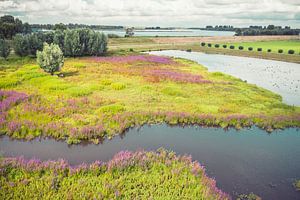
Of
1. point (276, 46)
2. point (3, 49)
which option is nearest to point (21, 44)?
point (3, 49)

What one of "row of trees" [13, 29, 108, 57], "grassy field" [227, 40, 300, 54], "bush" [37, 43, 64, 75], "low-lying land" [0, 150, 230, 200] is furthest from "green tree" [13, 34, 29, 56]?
"grassy field" [227, 40, 300, 54]

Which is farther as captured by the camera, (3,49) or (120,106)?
(3,49)

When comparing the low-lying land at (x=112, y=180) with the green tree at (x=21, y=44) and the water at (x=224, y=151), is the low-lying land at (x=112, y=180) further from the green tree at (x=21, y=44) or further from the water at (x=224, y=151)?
the green tree at (x=21, y=44)

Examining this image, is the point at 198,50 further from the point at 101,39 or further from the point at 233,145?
the point at 233,145

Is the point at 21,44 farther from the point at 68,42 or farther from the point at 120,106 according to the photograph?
the point at 120,106

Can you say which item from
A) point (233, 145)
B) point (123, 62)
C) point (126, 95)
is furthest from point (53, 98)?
point (123, 62)

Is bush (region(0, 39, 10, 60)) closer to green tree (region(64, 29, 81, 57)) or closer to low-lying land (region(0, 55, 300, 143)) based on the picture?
green tree (region(64, 29, 81, 57))

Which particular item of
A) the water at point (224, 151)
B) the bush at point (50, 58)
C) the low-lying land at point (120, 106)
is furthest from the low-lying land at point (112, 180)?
the bush at point (50, 58)

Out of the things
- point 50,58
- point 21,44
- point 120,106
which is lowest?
point 120,106
